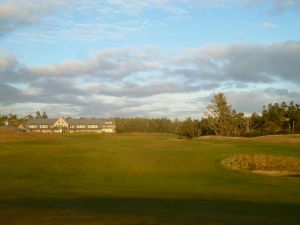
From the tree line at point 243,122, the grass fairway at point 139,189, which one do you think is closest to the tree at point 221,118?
the tree line at point 243,122

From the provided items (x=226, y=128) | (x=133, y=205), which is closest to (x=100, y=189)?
(x=133, y=205)

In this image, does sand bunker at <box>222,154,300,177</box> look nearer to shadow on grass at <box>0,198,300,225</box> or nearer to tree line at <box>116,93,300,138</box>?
shadow on grass at <box>0,198,300,225</box>

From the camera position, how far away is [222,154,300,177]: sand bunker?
4244 cm

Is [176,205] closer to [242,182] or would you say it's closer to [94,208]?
[94,208]

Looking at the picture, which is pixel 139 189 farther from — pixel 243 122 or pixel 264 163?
pixel 243 122

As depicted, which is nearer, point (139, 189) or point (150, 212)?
point (150, 212)

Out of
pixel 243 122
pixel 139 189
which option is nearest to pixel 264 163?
pixel 139 189

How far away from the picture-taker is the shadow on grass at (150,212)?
1468 centimetres

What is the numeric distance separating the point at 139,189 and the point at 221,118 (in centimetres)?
8453

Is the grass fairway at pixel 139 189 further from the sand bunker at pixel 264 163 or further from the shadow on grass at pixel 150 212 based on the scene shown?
the sand bunker at pixel 264 163

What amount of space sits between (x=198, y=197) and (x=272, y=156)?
22032mm

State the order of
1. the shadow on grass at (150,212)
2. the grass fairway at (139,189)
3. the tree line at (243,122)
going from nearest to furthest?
the shadow on grass at (150,212) → the grass fairway at (139,189) → the tree line at (243,122)

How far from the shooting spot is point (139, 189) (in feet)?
96.6

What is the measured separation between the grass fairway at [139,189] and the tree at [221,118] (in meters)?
59.4
